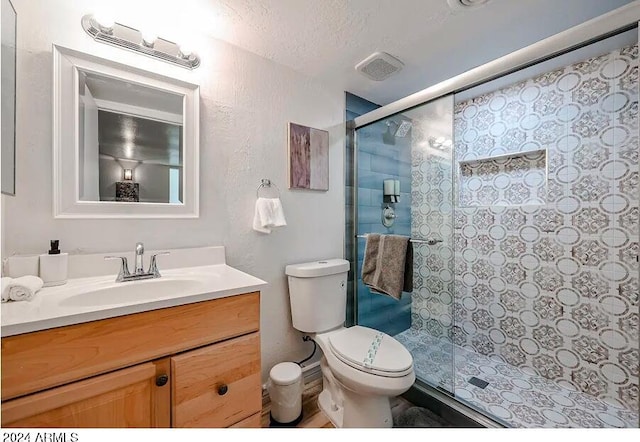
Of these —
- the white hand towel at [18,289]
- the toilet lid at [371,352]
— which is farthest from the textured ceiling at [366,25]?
the toilet lid at [371,352]

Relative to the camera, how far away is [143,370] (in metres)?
0.78

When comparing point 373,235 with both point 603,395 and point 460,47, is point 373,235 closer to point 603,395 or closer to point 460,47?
point 460,47

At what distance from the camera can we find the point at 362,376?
119 cm

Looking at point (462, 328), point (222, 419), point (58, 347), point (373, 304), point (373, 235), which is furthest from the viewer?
point (462, 328)

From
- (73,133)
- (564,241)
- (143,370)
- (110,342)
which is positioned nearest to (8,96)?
(73,133)

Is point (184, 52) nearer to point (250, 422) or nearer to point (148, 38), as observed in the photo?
point (148, 38)

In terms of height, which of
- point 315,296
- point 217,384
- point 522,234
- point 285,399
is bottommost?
point 285,399

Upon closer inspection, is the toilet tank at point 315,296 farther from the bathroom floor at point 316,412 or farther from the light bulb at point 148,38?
the light bulb at point 148,38

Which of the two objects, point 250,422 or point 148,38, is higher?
point 148,38

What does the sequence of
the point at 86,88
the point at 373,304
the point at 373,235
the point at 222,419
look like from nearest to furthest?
the point at 222,419 < the point at 86,88 < the point at 373,235 < the point at 373,304

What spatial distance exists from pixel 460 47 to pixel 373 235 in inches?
46.3

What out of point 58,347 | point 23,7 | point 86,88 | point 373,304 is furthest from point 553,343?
point 23,7

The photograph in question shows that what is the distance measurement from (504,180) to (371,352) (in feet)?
5.10

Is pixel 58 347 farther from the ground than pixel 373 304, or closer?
farther from the ground
